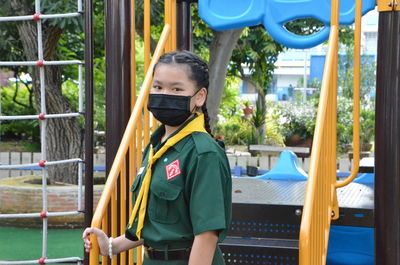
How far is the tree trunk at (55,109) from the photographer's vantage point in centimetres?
809

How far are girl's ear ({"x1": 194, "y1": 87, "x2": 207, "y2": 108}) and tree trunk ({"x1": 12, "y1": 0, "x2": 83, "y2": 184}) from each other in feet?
21.9

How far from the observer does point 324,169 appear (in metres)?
2.59

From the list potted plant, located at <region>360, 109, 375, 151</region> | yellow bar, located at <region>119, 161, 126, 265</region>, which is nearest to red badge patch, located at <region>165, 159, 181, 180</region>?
yellow bar, located at <region>119, 161, 126, 265</region>

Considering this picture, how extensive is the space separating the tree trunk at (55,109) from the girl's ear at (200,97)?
6.67 m

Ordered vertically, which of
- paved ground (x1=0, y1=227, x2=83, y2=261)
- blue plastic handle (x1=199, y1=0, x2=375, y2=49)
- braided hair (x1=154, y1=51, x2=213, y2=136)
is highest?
blue plastic handle (x1=199, y1=0, x2=375, y2=49)

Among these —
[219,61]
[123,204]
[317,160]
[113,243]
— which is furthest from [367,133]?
[113,243]

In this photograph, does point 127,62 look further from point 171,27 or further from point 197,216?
point 197,216

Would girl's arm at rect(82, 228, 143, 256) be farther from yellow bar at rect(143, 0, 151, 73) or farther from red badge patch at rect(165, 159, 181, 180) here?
yellow bar at rect(143, 0, 151, 73)

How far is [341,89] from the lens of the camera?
701 inches

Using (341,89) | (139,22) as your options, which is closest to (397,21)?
(139,22)

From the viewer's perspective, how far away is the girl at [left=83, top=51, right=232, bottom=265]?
1.61 m

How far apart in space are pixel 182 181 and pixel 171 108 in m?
0.21

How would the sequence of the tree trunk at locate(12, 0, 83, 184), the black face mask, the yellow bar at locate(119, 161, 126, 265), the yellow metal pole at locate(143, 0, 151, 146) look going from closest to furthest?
the black face mask
the yellow bar at locate(119, 161, 126, 265)
the yellow metal pole at locate(143, 0, 151, 146)
the tree trunk at locate(12, 0, 83, 184)

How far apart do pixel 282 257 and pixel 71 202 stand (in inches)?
182
